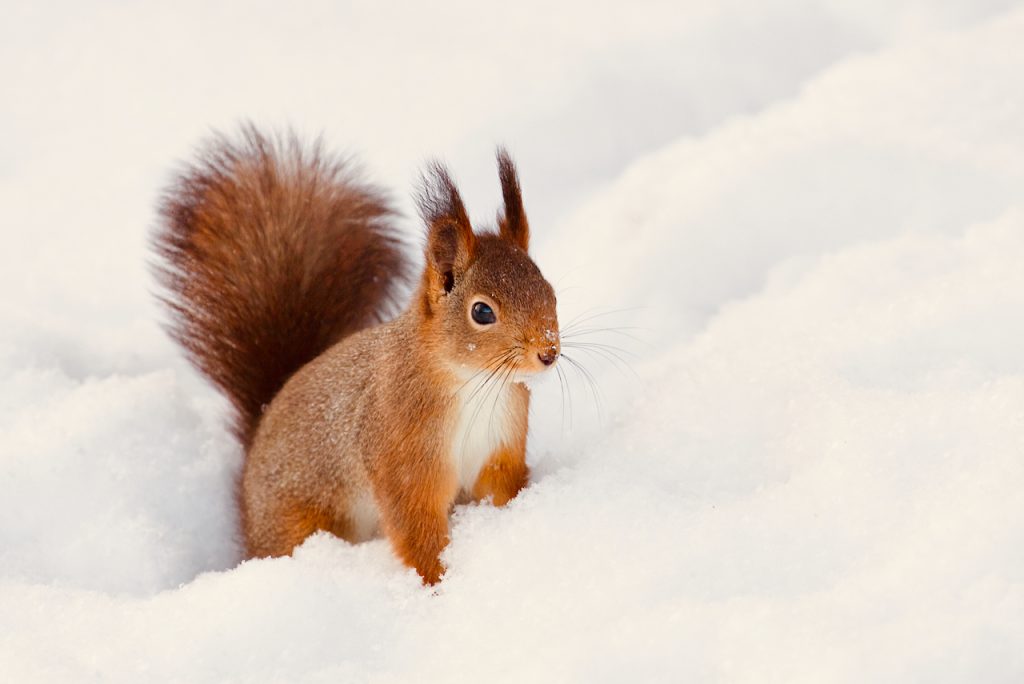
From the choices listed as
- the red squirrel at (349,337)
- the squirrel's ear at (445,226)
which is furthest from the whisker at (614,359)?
the squirrel's ear at (445,226)

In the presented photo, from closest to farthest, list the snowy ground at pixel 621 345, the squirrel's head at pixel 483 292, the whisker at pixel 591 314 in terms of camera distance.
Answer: the snowy ground at pixel 621 345, the squirrel's head at pixel 483 292, the whisker at pixel 591 314

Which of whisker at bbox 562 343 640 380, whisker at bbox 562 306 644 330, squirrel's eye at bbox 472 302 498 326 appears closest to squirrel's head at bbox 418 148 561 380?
squirrel's eye at bbox 472 302 498 326

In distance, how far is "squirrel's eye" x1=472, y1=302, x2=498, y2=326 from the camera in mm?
1681

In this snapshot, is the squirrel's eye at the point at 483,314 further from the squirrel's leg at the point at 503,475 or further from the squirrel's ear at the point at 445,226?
the squirrel's leg at the point at 503,475

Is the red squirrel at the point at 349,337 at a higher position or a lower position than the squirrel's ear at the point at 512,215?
lower

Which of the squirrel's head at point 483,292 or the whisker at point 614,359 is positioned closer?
the squirrel's head at point 483,292

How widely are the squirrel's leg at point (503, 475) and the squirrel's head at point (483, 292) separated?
171 mm

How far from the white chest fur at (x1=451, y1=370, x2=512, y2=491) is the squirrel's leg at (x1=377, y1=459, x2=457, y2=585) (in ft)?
0.13

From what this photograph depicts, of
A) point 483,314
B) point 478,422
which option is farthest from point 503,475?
point 483,314

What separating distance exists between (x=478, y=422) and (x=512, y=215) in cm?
36

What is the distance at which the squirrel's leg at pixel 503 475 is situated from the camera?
179 cm

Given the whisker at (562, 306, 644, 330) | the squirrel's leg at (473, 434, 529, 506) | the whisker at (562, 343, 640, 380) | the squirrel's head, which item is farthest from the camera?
the whisker at (562, 306, 644, 330)

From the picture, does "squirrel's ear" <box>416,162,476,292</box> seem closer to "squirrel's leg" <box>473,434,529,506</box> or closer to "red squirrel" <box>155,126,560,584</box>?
"red squirrel" <box>155,126,560,584</box>

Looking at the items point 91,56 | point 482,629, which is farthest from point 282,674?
point 91,56
